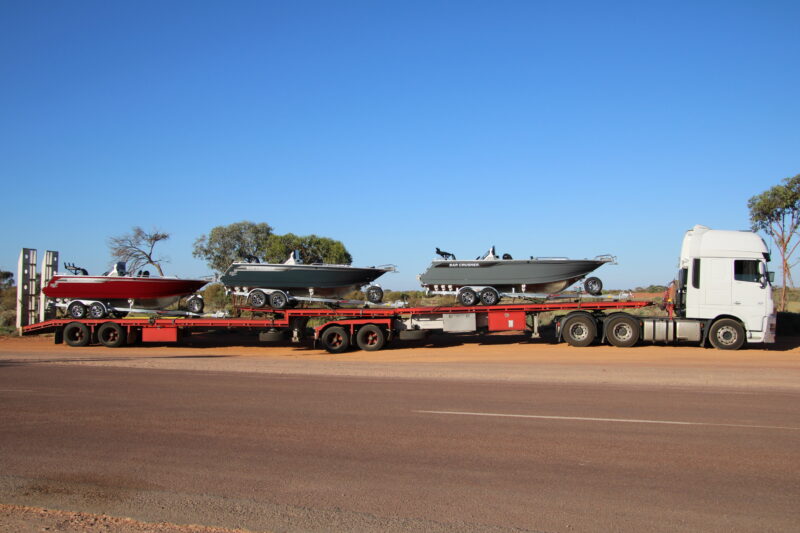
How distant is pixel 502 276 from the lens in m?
22.4

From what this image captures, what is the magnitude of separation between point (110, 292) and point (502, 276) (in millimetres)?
14367

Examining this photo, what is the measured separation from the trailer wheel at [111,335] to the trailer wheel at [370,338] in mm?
8798

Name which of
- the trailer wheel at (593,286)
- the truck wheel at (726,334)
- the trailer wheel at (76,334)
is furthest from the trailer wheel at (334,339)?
the truck wheel at (726,334)

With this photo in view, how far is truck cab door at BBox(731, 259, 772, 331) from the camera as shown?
19.4m

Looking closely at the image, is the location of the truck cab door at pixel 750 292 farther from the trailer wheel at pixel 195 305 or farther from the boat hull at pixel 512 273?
the trailer wheel at pixel 195 305

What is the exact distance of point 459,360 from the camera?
1916 centimetres

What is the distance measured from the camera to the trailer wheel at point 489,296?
72.6 feet

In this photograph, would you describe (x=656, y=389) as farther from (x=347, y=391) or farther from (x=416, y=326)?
(x=416, y=326)

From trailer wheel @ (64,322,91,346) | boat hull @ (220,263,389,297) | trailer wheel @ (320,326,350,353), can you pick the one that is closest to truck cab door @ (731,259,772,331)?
trailer wheel @ (320,326,350,353)

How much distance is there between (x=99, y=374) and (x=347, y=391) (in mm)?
6576

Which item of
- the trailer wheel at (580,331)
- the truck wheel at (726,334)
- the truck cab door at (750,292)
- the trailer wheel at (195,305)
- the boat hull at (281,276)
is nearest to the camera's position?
the truck cab door at (750,292)

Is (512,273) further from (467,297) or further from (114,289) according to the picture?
(114,289)

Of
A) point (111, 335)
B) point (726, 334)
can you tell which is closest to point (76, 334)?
point (111, 335)

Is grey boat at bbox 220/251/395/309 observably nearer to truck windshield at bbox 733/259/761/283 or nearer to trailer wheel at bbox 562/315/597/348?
trailer wheel at bbox 562/315/597/348
